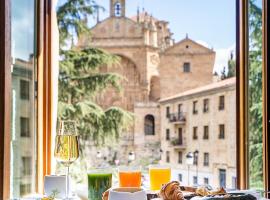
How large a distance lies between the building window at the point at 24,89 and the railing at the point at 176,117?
18.2 ft

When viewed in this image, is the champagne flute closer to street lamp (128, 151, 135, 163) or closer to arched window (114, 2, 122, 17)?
arched window (114, 2, 122, 17)

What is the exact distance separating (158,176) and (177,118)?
6.28 meters

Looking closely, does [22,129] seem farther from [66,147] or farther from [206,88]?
[206,88]

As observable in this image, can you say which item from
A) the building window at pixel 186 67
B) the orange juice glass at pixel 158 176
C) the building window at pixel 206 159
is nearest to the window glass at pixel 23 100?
the orange juice glass at pixel 158 176

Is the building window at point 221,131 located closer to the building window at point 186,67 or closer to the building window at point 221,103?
the building window at point 221,103

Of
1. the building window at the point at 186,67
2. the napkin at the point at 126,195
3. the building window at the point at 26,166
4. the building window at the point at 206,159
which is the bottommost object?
the building window at the point at 206,159

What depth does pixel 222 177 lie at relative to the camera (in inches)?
250

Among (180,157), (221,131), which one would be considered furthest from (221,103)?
(180,157)

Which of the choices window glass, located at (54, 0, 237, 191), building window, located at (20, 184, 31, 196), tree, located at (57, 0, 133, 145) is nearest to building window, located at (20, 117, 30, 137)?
building window, located at (20, 184, 31, 196)

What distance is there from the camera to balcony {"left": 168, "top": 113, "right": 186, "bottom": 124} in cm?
739

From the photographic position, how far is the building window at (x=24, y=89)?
5.96 feet

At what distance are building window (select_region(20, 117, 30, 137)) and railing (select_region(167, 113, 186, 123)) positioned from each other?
5525mm

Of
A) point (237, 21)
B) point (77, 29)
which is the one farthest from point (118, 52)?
point (237, 21)

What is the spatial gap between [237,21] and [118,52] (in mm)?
5804
